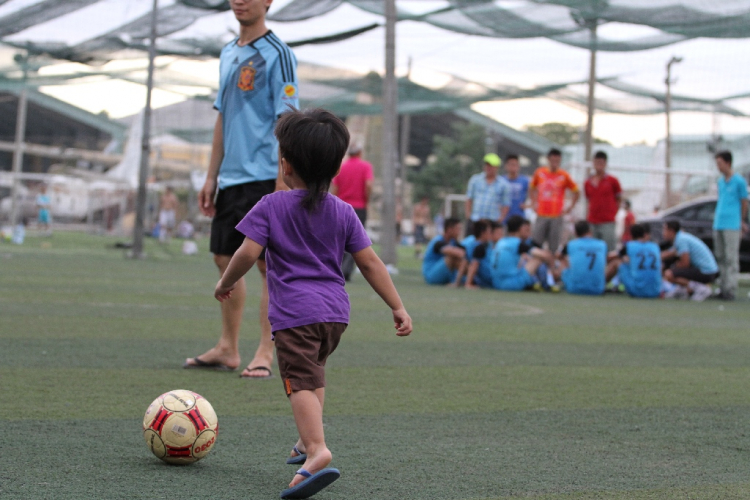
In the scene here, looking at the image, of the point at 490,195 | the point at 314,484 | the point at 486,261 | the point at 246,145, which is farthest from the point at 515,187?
the point at 314,484

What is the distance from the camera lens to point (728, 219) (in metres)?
13.0

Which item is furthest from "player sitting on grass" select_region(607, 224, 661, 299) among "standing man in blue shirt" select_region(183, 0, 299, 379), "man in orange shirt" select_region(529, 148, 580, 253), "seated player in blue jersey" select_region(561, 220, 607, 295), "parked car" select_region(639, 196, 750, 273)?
"standing man in blue shirt" select_region(183, 0, 299, 379)

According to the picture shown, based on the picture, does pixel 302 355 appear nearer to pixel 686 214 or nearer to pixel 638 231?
pixel 638 231

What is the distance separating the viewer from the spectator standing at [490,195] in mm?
14102

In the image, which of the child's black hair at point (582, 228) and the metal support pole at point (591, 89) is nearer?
the child's black hair at point (582, 228)

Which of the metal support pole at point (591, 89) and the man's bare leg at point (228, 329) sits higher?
the metal support pole at point (591, 89)

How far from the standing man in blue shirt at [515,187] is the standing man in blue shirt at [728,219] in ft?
9.11

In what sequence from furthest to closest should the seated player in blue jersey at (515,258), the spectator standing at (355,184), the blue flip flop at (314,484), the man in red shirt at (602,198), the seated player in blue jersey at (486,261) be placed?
the man in red shirt at (602,198) < the seated player in blue jersey at (486,261) < the seated player in blue jersey at (515,258) < the spectator standing at (355,184) < the blue flip flop at (314,484)

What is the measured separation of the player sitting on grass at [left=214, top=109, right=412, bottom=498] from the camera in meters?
2.99

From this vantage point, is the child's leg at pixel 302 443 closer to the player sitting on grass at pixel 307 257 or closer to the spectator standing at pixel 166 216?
the player sitting on grass at pixel 307 257

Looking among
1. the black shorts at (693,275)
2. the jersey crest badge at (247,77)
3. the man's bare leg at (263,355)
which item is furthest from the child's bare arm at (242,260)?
the black shorts at (693,275)

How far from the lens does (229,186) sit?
526cm

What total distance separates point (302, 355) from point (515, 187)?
11.6m

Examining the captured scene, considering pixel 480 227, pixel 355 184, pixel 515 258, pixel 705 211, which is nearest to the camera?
pixel 355 184
